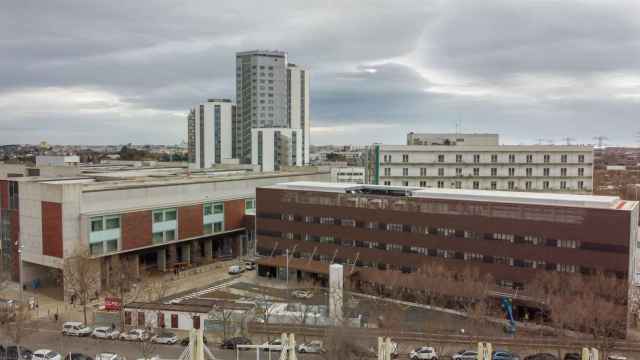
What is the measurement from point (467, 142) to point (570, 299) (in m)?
30.3

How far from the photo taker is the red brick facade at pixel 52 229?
32.9 meters

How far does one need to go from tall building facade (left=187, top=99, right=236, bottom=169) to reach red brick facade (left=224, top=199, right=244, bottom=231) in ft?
175

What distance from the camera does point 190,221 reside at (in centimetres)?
4056

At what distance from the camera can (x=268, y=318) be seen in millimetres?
27172

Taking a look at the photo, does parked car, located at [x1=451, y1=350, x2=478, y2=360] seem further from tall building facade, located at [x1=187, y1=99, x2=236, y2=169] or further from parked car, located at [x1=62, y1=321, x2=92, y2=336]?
tall building facade, located at [x1=187, y1=99, x2=236, y2=169]

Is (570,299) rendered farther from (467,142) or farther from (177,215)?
(467,142)

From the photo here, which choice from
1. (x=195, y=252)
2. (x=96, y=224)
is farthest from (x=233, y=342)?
(x=195, y=252)

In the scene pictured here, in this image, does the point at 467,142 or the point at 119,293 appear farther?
the point at 467,142

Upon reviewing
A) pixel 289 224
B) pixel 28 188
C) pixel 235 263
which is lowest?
pixel 235 263

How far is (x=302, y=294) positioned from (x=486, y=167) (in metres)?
23.1

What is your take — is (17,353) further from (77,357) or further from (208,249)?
(208,249)

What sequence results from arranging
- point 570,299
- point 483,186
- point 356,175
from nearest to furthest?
point 570,299, point 483,186, point 356,175

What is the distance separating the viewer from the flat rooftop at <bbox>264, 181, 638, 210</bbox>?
2800cm

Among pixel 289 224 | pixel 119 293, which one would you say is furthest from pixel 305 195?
pixel 119 293
